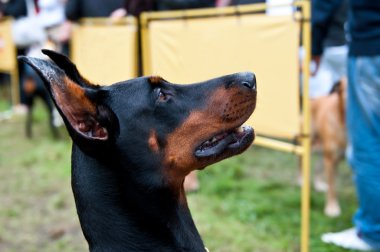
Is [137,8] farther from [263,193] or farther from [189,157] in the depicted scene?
[189,157]

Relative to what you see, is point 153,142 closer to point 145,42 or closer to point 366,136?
point 366,136

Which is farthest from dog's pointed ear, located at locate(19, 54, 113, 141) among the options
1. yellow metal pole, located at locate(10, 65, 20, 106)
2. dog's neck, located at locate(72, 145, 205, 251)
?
yellow metal pole, located at locate(10, 65, 20, 106)

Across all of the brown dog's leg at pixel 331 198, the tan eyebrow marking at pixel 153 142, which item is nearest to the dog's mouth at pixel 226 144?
the tan eyebrow marking at pixel 153 142

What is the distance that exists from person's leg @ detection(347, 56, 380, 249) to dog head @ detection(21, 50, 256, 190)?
1623 millimetres

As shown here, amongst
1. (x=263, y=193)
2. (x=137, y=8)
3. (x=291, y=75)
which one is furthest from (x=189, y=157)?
(x=137, y=8)

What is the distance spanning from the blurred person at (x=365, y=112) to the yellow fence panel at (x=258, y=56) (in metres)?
0.38

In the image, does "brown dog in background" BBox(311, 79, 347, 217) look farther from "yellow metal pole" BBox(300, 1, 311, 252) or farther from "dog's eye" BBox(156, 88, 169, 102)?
"dog's eye" BBox(156, 88, 169, 102)

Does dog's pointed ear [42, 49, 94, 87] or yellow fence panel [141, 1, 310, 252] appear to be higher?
dog's pointed ear [42, 49, 94, 87]

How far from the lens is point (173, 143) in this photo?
7.08 feet

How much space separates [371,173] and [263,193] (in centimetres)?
176

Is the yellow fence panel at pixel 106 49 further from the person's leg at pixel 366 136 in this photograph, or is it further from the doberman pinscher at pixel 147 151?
the doberman pinscher at pixel 147 151

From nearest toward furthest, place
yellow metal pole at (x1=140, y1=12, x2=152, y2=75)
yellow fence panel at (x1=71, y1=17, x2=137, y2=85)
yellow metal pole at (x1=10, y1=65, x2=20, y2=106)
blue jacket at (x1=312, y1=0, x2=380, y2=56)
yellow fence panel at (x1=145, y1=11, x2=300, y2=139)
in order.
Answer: blue jacket at (x1=312, y1=0, x2=380, y2=56) < yellow fence panel at (x1=145, y1=11, x2=300, y2=139) < yellow metal pole at (x1=140, y1=12, x2=152, y2=75) < yellow fence panel at (x1=71, y1=17, x2=137, y2=85) < yellow metal pole at (x1=10, y1=65, x2=20, y2=106)

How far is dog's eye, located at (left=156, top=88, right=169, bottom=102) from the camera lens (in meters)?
2.18

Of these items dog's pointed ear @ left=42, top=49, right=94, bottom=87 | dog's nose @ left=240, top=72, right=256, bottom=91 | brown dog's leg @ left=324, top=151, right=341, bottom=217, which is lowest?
brown dog's leg @ left=324, top=151, right=341, bottom=217
